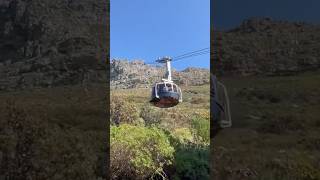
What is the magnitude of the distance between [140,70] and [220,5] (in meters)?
12.0

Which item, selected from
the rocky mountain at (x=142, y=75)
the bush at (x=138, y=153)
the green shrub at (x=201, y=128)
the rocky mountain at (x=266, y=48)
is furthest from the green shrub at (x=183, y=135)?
the rocky mountain at (x=142, y=75)

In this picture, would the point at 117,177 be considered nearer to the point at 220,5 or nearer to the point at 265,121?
the point at 265,121

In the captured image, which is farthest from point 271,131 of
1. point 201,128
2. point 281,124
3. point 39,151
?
point 201,128

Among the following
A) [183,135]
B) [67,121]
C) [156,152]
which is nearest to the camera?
[67,121]

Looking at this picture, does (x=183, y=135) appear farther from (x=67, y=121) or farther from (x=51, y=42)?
(x=67, y=121)

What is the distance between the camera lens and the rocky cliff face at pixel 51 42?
11.3 m

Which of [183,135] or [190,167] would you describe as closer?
[190,167]

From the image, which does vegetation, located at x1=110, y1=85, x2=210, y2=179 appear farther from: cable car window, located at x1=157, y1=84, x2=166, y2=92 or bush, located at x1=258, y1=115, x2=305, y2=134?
bush, located at x1=258, y1=115, x2=305, y2=134

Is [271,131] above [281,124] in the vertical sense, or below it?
below

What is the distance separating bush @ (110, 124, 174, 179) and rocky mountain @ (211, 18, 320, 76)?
204cm

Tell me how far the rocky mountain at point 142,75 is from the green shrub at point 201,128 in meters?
5.45

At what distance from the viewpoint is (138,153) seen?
10258 millimetres

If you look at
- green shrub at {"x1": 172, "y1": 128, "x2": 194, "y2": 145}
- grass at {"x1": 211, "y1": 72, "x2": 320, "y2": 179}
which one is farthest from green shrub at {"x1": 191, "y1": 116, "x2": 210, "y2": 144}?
grass at {"x1": 211, "y1": 72, "x2": 320, "y2": 179}

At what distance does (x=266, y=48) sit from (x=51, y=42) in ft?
15.6
